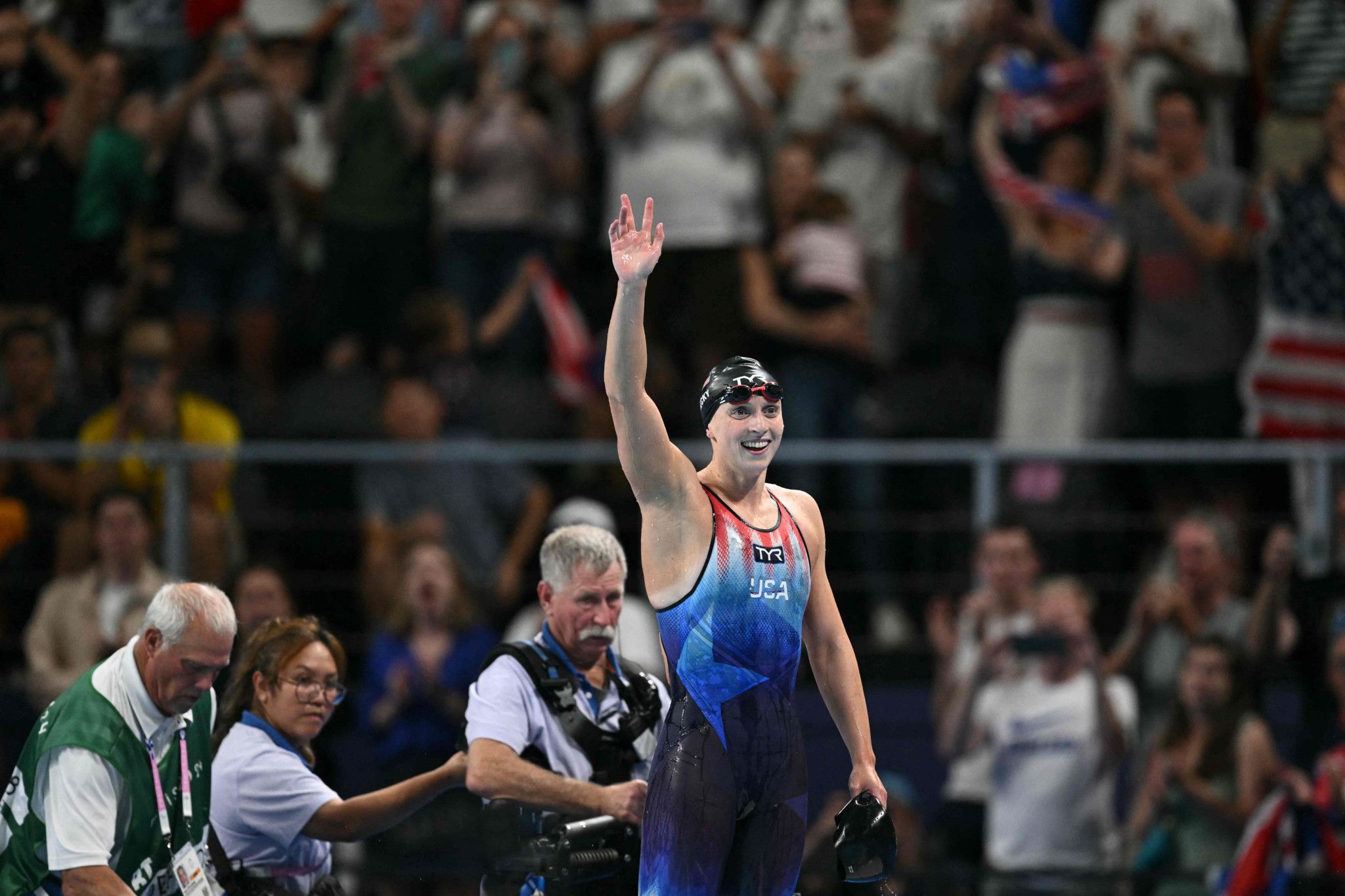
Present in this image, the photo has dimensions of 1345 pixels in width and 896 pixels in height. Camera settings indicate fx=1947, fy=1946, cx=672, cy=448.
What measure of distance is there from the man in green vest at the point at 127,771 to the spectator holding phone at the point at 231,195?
589 cm

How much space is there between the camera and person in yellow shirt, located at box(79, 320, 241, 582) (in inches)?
387

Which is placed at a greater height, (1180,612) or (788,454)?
(788,454)

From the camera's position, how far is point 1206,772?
867 centimetres

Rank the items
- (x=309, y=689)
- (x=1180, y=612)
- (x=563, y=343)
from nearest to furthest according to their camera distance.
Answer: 1. (x=309, y=689)
2. (x=1180, y=612)
3. (x=563, y=343)

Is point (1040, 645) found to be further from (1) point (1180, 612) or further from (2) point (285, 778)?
(2) point (285, 778)

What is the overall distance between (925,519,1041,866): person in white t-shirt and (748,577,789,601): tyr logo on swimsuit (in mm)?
4015

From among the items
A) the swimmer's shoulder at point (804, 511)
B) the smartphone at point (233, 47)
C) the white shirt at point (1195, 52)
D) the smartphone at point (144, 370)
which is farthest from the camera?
the smartphone at point (233, 47)

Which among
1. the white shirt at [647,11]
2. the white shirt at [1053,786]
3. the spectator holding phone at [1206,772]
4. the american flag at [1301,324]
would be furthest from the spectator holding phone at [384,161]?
the spectator holding phone at [1206,772]

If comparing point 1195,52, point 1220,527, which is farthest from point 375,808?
point 1195,52

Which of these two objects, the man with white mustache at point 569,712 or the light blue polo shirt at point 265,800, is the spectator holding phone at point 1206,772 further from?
the light blue polo shirt at point 265,800

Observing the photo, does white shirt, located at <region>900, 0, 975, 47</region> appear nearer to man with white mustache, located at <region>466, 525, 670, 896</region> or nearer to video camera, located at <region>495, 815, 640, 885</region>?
man with white mustache, located at <region>466, 525, 670, 896</region>

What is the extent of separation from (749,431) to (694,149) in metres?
5.53

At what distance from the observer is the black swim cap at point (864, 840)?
5.14 meters

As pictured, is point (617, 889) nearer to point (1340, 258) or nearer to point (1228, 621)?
point (1228, 621)
